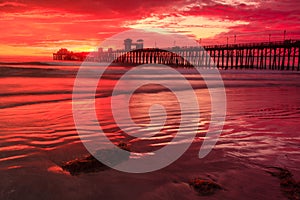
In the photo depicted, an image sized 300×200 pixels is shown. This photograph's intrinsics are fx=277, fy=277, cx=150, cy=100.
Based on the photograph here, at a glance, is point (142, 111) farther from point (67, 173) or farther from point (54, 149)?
point (67, 173)

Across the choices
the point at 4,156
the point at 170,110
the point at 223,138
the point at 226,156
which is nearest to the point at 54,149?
the point at 4,156

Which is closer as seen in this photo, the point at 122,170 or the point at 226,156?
the point at 122,170

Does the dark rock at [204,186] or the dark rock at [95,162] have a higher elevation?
the dark rock at [95,162]

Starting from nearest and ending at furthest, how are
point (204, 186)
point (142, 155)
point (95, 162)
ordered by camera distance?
point (204, 186), point (95, 162), point (142, 155)

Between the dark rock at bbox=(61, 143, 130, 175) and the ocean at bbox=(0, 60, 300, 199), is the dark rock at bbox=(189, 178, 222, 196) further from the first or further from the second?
the dark rock at bbox=(61, 143, 130, 175)

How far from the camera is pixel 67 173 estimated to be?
3141 millimetres

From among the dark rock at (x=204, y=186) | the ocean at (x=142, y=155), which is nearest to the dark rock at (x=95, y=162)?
the ocean at (x=142, y=155)

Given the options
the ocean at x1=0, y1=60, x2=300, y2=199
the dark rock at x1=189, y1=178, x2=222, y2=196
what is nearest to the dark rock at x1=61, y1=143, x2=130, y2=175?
the ocean at x1=0, y1=60, x2=300, y2=199

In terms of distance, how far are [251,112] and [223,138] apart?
10.1 feet

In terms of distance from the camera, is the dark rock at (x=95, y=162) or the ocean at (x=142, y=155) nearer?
the ocean at (x=142, y=155)

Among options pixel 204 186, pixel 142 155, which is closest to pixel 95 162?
pixel 142 155

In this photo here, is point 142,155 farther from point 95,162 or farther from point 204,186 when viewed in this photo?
point 204,186

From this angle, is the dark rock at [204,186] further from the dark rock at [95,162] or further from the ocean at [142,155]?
the dark rock at [95,162]

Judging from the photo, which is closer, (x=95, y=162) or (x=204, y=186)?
(x=204, y=186)
